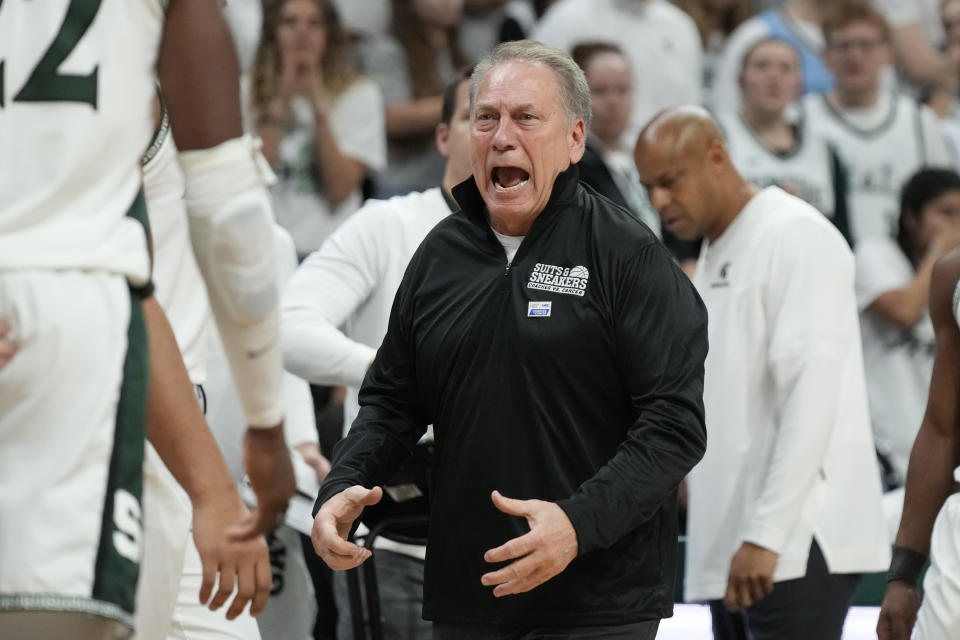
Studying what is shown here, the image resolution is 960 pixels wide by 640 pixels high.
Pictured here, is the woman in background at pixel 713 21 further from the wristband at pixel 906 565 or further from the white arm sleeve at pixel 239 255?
the white arm sleeve at pixel 239 255

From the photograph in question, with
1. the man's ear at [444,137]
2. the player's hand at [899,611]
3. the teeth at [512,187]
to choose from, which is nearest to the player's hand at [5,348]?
the teeth at [512,187]

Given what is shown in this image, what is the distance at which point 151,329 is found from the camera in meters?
2.55

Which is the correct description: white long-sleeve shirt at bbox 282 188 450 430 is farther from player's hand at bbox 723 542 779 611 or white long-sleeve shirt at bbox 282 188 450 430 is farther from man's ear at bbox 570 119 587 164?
player's hand at bbox 723 542 779 611

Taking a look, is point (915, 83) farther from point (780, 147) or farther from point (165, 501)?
point (165, 501)

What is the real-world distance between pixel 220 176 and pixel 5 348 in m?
0.43

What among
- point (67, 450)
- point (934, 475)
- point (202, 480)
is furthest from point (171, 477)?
point (934, 475)

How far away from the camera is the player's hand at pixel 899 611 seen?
389 cm

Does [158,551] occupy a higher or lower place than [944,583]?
higher

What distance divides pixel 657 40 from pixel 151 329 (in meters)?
6.08

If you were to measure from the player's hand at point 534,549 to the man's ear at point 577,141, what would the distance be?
93cm

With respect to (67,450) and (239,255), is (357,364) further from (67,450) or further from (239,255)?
(67,450)

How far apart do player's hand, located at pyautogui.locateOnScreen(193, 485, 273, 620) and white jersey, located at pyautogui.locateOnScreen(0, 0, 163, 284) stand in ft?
1.39

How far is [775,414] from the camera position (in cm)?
478

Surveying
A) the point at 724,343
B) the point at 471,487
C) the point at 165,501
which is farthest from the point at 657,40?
the point at 165,501
